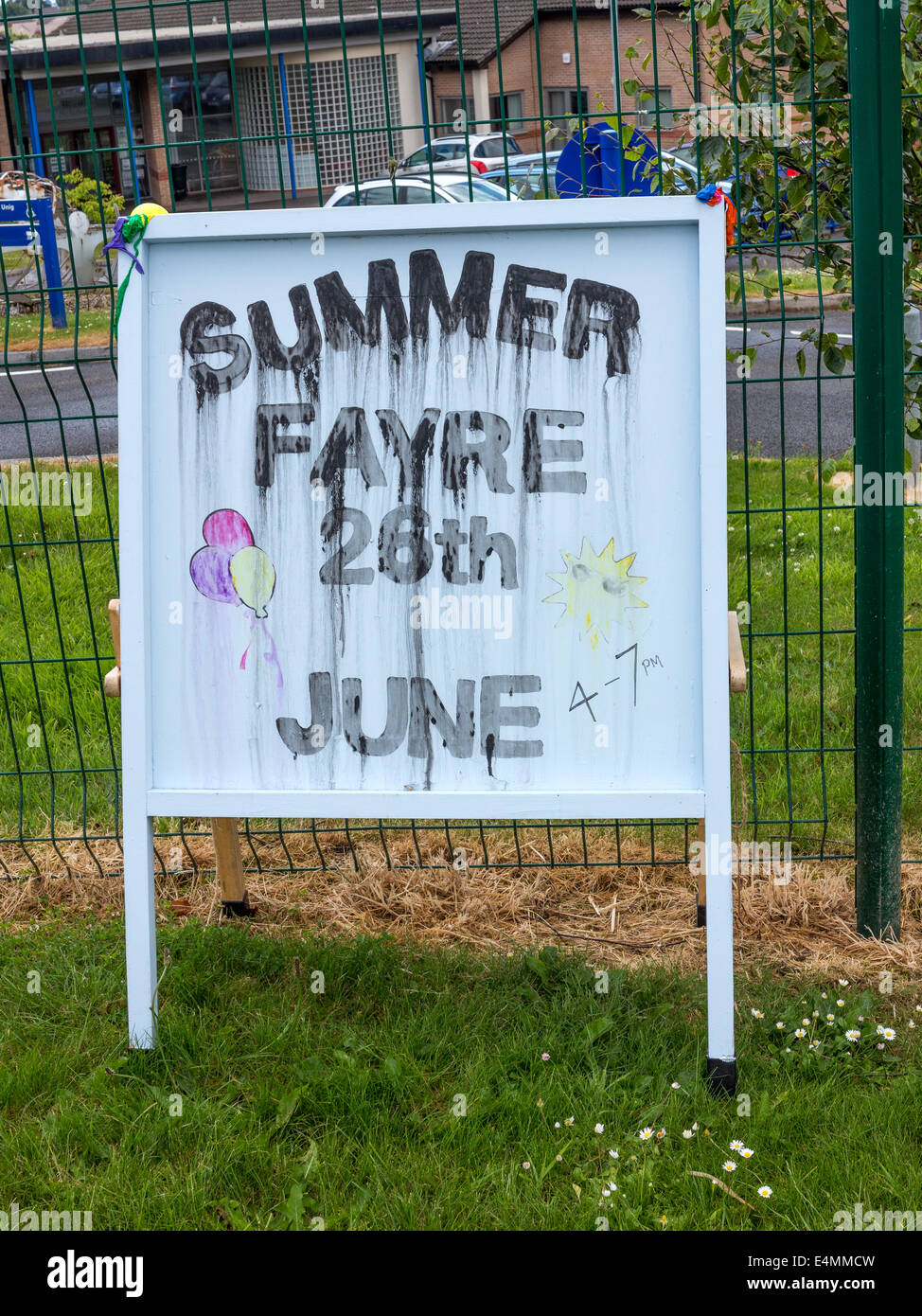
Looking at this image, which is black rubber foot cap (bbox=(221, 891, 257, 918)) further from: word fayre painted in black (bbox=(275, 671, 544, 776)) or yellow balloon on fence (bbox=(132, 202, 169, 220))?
yellow balloon on fence (bbox=(132, 202, 169, 220))

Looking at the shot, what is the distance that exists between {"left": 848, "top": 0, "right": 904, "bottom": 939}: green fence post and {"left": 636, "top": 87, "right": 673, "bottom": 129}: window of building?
454mm

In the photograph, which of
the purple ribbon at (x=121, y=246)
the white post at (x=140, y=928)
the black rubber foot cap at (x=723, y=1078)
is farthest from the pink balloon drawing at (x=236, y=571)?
the black rubber foot cap at (x=723, y=1078)

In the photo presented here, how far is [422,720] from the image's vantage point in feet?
8.68

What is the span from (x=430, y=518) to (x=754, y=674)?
7.87 ft

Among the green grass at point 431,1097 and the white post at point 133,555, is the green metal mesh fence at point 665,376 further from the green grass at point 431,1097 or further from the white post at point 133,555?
the green grass at point 431,1097

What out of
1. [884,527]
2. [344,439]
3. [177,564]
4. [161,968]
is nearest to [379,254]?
[344,439]

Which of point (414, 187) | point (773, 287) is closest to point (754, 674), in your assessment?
point (773, 287)

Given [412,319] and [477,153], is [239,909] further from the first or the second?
[477,153]

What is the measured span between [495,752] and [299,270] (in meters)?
1.10

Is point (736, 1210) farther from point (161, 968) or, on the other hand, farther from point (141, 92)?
point (141, 92)

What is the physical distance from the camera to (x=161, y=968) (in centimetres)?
319

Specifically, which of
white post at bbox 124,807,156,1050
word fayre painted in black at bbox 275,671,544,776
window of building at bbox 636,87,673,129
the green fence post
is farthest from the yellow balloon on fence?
the green fence post

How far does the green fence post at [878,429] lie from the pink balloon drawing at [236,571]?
1.43m

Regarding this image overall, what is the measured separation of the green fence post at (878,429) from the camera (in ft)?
9.49
